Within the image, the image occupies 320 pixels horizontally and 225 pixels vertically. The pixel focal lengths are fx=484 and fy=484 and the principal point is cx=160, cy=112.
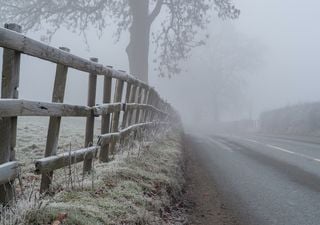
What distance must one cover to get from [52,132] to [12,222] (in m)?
1.51

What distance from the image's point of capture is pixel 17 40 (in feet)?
12.7

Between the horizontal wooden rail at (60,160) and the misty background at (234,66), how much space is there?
1854 cm

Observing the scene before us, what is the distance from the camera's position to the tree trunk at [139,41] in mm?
20641

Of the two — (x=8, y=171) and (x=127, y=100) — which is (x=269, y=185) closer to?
(x=127, y=100)

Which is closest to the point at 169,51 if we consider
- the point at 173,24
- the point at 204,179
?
the point at 173,24

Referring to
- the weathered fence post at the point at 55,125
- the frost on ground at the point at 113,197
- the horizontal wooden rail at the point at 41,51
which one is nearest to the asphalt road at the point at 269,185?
the frost on ground at the point at 113,197

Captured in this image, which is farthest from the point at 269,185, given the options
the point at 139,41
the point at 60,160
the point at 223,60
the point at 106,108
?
the point at 223,60

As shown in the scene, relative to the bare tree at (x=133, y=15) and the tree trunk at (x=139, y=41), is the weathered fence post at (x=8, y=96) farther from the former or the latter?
the bare tree at (x=133, y=15)

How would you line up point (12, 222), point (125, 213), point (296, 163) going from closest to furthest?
point (12, 222) → point (125, 213) → point (296, 163)

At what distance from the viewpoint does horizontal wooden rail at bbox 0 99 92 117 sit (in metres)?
3.71

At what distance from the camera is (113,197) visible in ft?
16.7

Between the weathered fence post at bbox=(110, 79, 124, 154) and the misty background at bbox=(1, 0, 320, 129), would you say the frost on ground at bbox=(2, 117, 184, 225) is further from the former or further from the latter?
the misty background at bbox=(1, 0, 320, 129)

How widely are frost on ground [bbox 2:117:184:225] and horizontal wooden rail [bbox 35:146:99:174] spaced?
125 millimetres

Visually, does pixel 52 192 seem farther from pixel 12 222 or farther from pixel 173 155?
pixel 173 155
